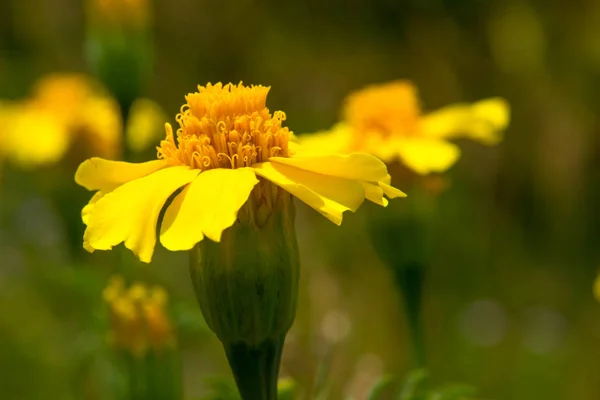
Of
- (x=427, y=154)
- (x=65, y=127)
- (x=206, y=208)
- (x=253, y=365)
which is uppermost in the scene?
(x=65, y=127)

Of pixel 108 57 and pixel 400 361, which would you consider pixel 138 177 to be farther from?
pixel 400 361

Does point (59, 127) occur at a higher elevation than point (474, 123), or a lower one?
higher

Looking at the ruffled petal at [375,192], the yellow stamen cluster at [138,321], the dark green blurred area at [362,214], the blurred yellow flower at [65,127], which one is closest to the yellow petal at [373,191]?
the ruffled petal at [375,192]

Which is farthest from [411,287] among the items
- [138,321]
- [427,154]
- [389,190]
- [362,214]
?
[362,214]

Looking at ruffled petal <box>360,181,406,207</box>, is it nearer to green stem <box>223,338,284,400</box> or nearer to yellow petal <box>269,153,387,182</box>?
yellow petal <box>269,153,387,182</box>

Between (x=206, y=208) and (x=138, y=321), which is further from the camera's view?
(x=138, y=321)

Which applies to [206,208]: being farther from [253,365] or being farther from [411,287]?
[411,287]
